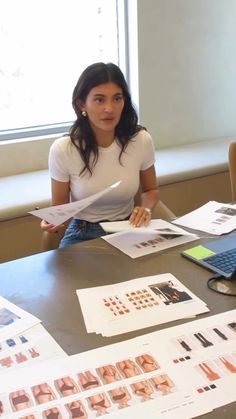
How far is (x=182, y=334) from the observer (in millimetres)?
1119

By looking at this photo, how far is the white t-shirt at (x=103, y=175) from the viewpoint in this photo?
1.95 m

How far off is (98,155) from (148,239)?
1.63 ft

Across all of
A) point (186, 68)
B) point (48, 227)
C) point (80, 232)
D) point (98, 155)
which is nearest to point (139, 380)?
point (48, 227)

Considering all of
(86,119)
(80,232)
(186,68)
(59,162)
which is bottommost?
(80,232)

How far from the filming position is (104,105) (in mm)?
1892

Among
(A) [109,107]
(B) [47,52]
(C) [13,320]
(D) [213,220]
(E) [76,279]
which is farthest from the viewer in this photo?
(B) [47,52]

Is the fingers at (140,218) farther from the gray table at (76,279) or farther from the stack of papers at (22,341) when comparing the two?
the stack of papers at (22,341)

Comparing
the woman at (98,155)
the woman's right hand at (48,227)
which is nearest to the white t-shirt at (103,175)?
the woman at (98,155)

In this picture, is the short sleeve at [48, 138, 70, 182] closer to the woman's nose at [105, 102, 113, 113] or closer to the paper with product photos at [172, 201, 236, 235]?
the woman's nose at [105, 102, 113, 113]

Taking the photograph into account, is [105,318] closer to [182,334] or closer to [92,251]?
[182,334]

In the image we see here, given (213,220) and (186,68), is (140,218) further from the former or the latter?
(186,68)

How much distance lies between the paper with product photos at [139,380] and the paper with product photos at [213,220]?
0.61 meters

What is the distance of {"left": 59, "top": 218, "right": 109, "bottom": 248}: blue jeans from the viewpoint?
1947 millimetres

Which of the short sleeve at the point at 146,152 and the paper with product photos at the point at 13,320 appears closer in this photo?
the paper with product photos at the point at 13,320
